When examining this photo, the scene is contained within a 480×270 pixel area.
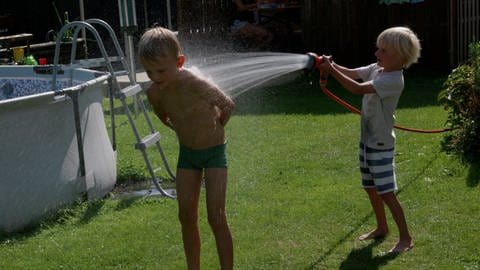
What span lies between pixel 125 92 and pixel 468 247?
2982 mm

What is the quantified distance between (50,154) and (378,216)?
235 cm

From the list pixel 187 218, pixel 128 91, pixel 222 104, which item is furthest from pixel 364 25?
pixel 187 218

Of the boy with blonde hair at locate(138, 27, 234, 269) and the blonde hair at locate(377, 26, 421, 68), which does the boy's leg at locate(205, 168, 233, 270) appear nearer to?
the boy with blonde hair at locate(138, 27, 234, 269)

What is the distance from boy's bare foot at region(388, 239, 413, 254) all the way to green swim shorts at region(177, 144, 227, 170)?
1.29 meters

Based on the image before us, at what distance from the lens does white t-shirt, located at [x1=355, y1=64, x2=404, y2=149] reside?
184 inches

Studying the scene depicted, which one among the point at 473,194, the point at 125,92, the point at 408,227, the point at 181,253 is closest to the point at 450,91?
the point at 473,194

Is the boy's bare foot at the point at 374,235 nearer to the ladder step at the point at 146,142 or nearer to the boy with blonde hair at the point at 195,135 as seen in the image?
the boy with blonde hair at the point at 195,135

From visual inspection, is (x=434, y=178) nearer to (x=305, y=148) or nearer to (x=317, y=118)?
(x=305, y=148)

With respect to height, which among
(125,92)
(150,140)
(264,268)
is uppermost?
(125,92)

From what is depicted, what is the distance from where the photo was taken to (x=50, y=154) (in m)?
5.68

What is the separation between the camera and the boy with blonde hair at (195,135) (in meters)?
4.03

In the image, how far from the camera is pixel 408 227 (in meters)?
5.21

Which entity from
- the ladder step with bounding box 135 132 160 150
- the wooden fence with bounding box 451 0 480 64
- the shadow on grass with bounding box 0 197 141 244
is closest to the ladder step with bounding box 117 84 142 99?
the ladder step with bounding box 135 132 160 150

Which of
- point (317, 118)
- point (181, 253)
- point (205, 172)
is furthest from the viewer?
point (317, 118)
